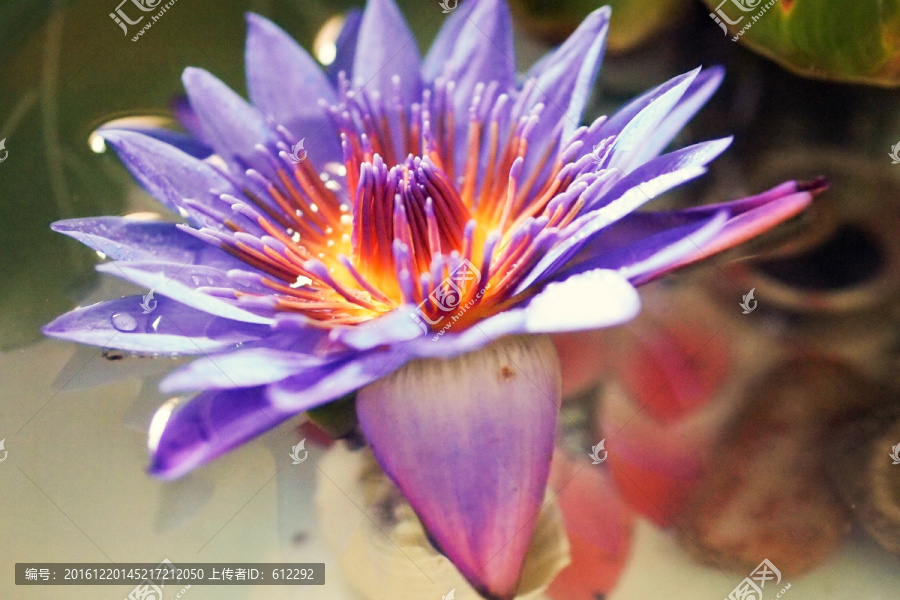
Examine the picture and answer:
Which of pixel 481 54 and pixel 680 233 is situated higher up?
pixel 481 54

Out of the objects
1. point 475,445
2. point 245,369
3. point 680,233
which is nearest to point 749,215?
point 680,233

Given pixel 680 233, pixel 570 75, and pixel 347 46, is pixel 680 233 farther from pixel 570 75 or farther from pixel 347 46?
pixel 347 46

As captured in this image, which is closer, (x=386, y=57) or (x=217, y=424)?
(x=217, y=424)

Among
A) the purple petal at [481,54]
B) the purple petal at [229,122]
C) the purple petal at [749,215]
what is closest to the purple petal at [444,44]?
the purple petal at [481,54]

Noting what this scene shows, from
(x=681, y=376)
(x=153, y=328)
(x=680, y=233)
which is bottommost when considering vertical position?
(x=681, y=376)

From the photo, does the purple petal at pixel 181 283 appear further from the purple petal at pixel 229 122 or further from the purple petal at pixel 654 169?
the purple petal at pixel 654 169

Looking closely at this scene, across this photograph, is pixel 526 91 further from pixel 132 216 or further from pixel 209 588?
pixel 209 588

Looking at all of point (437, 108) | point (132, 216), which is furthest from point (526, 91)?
point (132, 216)

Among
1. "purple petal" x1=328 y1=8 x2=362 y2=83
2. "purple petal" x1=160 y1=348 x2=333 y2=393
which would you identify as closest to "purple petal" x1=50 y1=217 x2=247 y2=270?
"purple petal" x1=160 y1=348 x2=333 y2=393
